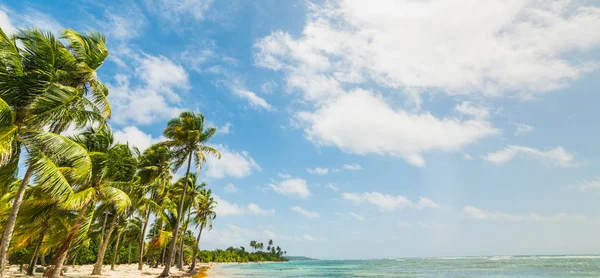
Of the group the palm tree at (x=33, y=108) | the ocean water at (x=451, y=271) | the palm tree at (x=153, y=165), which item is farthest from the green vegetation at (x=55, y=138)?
the ocean water at (x=451, y=271)

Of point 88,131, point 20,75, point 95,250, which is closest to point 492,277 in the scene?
point 88,131

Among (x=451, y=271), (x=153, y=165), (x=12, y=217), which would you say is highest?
(x=153, y=165)

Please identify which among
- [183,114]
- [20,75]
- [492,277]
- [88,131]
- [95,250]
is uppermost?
[183,114]

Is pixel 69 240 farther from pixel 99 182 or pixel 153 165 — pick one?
pixel 153 165

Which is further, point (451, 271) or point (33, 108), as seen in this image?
point (451, 271)

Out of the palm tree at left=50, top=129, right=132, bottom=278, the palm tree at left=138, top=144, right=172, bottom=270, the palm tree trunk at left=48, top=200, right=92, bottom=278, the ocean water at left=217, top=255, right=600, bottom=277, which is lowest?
the ocean water at left=217, top=255, right=600, bottom=277

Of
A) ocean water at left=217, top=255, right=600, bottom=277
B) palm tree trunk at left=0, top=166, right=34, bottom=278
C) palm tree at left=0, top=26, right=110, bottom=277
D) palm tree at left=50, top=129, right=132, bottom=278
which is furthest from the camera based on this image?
ocean water at left=217, top=255, right=600, bottom=277

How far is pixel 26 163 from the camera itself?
10.4m

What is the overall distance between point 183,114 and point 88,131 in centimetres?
773

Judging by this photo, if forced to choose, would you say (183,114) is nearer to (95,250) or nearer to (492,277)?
(492,277)

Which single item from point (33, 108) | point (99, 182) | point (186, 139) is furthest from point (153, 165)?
point (33, 108)

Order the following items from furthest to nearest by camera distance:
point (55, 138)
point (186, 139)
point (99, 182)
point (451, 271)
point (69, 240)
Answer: point (451, 271) < point (186, 139) < point (99, 182) < point (69, 240) < point (55, 138)

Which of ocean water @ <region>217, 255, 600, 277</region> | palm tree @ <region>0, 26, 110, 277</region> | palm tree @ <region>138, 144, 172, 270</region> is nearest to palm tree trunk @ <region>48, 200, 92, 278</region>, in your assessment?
palm tree @ <region>0, 26, 110, 277</region>

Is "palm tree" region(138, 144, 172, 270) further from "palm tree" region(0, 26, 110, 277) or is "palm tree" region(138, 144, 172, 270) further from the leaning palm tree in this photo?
"palm tree" region(0, 26, 110, 277)
